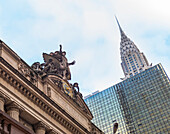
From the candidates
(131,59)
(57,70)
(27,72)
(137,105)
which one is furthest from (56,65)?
(131,59)

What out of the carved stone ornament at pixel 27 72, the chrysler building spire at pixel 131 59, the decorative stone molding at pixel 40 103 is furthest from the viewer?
the chrysler building spire at pixel 131 59

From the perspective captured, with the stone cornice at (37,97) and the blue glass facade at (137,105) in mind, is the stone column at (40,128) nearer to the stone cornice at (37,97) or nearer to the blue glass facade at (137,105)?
the stone cornice at (37,97)

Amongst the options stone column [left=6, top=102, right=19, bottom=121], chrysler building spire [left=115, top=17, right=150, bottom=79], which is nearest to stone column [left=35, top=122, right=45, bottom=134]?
stone column [left=6, top=102, right=19, bottom=121]

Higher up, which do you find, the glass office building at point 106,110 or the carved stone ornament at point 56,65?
the glass office building at point 106,110

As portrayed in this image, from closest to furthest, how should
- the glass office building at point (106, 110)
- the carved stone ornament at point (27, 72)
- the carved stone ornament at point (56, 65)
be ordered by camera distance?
the carved stone ornament at point (27, 72) → the carved stone ornament at point (56, 65) → the glass office building at point (106, 110)

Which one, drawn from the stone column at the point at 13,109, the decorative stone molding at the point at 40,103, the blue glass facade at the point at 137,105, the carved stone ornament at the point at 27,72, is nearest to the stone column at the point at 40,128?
the decorative stone molding at the point at 40,103

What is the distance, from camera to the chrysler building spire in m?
142

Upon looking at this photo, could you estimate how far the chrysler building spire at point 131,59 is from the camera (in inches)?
5595

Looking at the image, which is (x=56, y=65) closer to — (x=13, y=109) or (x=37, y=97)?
(x=37, y=97)

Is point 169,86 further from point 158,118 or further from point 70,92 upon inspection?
point 70,92

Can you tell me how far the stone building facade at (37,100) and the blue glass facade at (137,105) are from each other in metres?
70.8

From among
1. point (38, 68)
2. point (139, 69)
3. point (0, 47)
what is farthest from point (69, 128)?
point (139, 69)

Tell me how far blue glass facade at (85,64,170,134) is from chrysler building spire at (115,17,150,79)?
2051 cm

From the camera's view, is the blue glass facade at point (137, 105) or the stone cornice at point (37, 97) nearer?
the stone cornice at point (37, 97)
